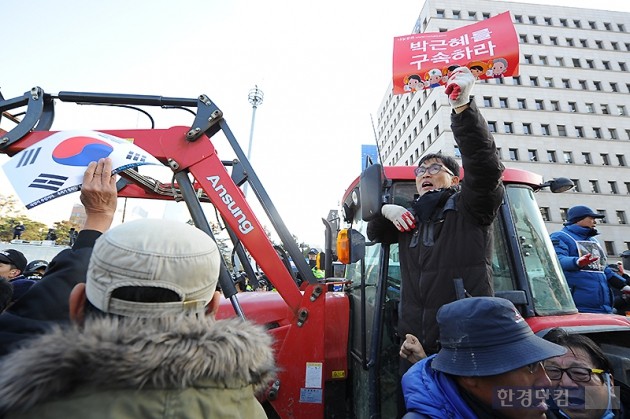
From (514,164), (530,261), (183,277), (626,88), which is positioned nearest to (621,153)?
(626,88)

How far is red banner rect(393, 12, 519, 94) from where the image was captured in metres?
3.52

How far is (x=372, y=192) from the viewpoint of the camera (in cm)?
198

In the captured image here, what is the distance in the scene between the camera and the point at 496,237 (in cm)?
228

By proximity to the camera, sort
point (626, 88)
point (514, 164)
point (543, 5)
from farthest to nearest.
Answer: point (543, 5) → point (626, 88) → point (514, 164)

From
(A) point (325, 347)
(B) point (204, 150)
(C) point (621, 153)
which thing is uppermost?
(C) point (621, 153)

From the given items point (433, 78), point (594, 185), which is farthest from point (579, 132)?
point (433, 78)

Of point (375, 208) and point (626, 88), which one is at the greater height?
point (626, 88)

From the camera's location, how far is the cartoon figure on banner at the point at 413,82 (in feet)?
12.3

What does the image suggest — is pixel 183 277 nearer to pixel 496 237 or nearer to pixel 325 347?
pixel 325 347

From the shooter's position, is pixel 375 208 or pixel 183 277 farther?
pixel 375 208

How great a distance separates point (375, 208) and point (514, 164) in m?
33.7

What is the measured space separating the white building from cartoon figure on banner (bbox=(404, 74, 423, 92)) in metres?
26.4

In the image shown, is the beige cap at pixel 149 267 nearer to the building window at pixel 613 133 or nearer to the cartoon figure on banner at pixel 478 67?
the cartoon figure on banner at pixel 478 67

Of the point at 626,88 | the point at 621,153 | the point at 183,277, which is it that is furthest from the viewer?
the point at 626,88
